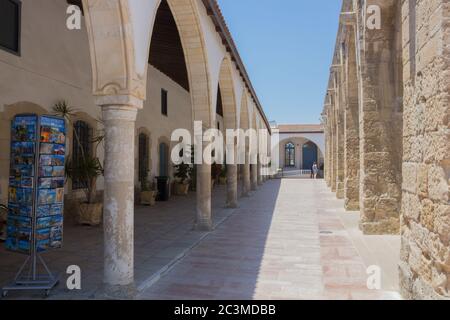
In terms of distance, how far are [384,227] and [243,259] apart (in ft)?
9.52

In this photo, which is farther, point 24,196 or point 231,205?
point 231,205

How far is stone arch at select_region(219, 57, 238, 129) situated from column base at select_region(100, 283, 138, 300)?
698 centimetres

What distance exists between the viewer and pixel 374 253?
5453 mm

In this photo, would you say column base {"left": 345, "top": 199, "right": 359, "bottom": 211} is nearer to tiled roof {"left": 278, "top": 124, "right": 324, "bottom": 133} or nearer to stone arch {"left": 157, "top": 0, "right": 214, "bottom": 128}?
stone arch {"left": 157, "top": 0, "right": 214, "bottom": 128}

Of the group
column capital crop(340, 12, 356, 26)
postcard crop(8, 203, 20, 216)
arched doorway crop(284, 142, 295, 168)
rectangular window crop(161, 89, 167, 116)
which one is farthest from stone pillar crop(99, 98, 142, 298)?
arched doorway crop(284, 142, 295, 168)

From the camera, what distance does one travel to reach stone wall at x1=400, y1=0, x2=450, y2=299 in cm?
268

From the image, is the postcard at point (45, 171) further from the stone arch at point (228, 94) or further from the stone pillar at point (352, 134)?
the stone pillar at point (352, 134)

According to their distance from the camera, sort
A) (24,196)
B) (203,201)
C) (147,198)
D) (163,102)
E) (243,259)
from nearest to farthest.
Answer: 1. (24,196)
2. (243,259)
3. (203,201)
4. (147,198)
5. (163,102)

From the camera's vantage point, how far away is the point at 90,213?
770 cm

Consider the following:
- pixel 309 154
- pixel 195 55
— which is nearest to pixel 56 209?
pixel 195 55

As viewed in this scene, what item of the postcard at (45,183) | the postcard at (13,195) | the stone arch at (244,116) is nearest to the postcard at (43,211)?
the postcard at (45,183)

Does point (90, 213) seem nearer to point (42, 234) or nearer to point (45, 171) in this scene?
point (42, 234)

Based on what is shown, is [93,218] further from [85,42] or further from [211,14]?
[211,14]
